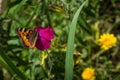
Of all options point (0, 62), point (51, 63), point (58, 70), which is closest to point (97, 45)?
point (58, 70)

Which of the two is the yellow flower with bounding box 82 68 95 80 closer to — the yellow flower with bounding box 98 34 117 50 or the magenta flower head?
the yellow flower with bounding box 98 34 117 50

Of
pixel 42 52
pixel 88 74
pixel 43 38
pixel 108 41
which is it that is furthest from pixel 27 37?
pixel 108 41

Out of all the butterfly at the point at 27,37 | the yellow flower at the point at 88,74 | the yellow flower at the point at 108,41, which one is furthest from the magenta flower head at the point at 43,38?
the yellow flower at the point at 108,41

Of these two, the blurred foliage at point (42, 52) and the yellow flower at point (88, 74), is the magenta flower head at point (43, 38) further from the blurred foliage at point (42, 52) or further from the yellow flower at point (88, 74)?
the yellow flower at point (88, 74)

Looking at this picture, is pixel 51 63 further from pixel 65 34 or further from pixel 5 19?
pixel 65 34

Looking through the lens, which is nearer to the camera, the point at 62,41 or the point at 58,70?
the point at 58,70

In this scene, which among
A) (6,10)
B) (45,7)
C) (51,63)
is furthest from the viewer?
(6,10)

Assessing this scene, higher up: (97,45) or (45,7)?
(45,7)
